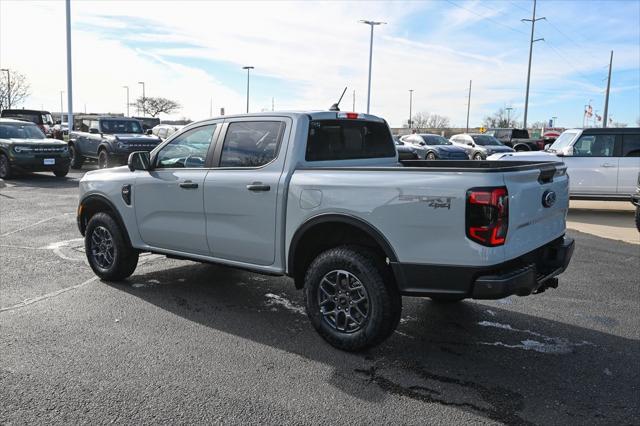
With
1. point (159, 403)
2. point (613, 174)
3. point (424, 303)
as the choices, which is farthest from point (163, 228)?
point (613, 174)

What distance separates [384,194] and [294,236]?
0.88m

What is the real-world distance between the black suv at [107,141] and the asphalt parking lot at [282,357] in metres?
11.8

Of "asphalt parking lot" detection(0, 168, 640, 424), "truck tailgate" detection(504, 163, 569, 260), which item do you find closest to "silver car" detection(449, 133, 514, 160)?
"asphalt parking lot" detection(0, 168, 640, 424)

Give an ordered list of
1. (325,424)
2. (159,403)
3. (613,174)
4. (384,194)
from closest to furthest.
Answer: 1. (325,424)
2. (159,403)
3. (384,194)
4. (613,174)

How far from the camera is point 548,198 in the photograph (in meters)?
3.98

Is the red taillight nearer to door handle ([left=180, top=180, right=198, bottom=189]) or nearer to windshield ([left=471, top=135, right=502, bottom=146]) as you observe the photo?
door handle ([left=180, top=180, right=198, bottom=189])

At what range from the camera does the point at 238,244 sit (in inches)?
186

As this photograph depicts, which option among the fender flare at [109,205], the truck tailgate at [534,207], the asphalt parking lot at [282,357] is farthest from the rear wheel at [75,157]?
the truck tailgate at [534,207]

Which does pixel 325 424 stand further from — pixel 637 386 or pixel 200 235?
pixel 200 235

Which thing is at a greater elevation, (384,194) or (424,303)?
(384,194)

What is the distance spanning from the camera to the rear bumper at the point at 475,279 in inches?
138

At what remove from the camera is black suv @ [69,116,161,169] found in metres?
17.4

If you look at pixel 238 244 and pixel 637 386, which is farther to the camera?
pixel 238 244

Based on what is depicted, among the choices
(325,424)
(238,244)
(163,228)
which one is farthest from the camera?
(163,228)
